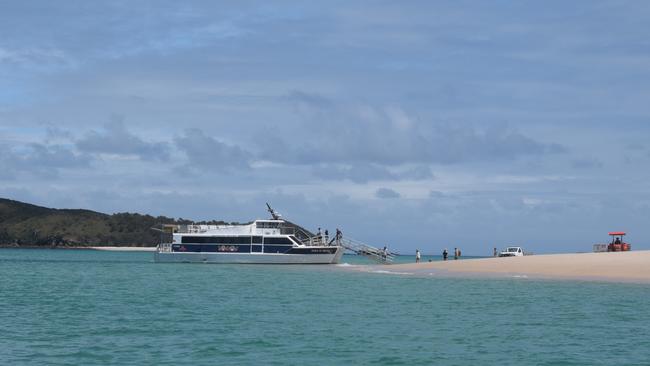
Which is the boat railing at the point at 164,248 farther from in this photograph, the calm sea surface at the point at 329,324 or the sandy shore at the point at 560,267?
the calm sea surface at the point at 329,324

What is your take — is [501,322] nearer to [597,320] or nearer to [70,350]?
[597,320]

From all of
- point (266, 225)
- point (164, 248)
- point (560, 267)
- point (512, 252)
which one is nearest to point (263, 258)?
point (266, 225)

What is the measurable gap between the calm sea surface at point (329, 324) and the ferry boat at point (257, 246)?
35.3m

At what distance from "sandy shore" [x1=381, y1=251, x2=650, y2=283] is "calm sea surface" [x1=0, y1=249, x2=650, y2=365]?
7142 mm

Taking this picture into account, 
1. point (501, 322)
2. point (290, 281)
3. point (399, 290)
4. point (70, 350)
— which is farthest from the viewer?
point (290, 281)

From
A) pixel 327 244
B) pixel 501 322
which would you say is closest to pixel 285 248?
pixel 327 244

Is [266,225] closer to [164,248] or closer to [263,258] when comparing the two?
[263,258]

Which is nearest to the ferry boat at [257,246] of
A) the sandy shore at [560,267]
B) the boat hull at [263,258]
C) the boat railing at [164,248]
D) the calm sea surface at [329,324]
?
the boat hull at [263,258]

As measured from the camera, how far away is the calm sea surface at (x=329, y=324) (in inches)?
1066

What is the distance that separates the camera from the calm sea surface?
27.1m

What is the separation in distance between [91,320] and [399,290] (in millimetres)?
22877

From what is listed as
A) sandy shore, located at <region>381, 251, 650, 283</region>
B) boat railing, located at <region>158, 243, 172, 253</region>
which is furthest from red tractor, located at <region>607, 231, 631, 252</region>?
boat railing, located at <region>158, 243, 172, 253</region>

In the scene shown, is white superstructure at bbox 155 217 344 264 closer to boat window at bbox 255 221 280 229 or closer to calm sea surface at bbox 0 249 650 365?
boat window at bbox 255 221 280 229

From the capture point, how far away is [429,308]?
41.6 meters
